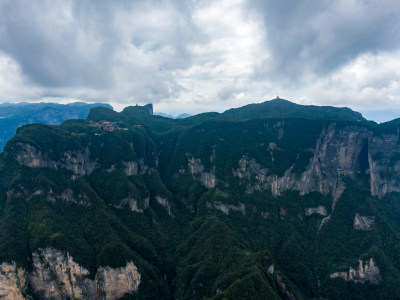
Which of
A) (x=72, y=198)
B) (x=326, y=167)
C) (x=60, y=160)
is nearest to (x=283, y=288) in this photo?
(x=72, y=198)

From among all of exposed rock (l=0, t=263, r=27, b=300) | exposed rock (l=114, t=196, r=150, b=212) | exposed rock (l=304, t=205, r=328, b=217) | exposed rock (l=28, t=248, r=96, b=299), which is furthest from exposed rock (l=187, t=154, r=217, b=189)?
exposed rock (l=0, t=263, r=27, b=300)

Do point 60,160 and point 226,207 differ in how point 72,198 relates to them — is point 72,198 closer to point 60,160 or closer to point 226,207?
point 60,160

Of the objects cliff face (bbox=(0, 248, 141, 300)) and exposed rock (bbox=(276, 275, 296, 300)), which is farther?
cliff face (bbox=(0, 248, 141, 300))

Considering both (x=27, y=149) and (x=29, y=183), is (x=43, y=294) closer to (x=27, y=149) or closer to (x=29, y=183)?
(x=29, y=183)

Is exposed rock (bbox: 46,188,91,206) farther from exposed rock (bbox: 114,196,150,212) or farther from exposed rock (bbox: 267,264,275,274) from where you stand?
exposed rock (bbox: 267,264,275,274)

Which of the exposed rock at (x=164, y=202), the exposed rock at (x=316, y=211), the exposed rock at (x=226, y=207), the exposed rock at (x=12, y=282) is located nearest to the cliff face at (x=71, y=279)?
the exposed rock at (x=12, y=282)

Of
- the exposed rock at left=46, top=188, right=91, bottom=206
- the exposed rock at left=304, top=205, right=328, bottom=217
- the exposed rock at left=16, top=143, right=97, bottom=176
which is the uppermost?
the exposed rock at left=16, top=143, right=97, bottom=176

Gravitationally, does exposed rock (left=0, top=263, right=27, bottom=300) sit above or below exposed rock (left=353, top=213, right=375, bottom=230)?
below
